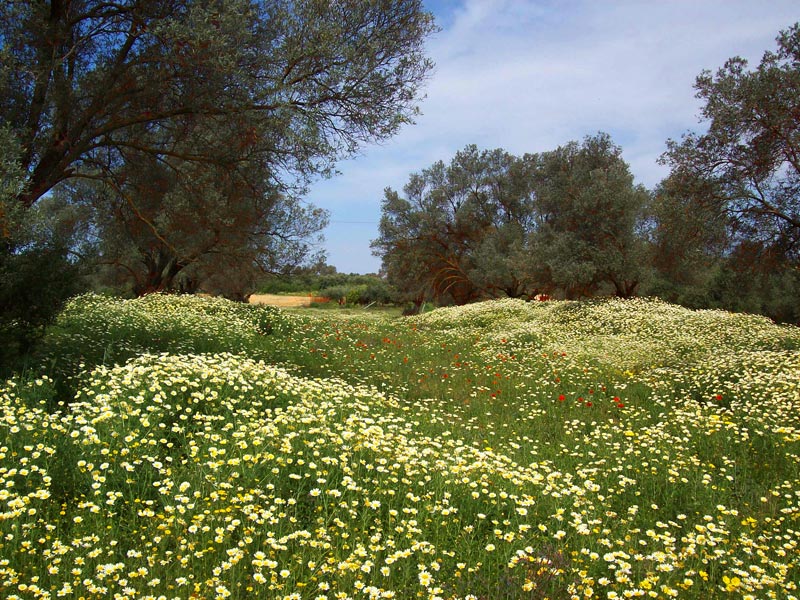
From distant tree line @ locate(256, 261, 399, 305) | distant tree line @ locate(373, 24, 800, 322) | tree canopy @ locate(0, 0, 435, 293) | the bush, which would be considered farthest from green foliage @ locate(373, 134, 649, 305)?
the bush

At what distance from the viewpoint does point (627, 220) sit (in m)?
23.8

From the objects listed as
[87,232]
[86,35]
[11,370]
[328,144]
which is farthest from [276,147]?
[87,232]

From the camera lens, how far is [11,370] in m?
7.10

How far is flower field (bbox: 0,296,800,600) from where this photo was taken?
318 centimetres

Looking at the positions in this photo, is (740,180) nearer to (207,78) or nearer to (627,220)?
(627,220)

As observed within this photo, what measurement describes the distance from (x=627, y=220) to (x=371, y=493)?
22.7 meters

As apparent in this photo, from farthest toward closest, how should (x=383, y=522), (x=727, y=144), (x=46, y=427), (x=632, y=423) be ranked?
(x=727, y=144) → (x=632, y=423) → (x=46, y=427) → (x=383, y=522)

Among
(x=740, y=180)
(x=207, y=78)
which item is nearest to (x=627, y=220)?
(x=740, y=180)

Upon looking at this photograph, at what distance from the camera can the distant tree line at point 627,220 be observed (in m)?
14.4

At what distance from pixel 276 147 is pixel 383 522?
8383mm

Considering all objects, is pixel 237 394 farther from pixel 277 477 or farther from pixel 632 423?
pixel 632 423

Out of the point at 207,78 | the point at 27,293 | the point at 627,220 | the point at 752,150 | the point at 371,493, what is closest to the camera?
the point at 371,493

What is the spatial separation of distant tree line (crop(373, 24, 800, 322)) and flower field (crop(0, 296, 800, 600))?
27.5 feet

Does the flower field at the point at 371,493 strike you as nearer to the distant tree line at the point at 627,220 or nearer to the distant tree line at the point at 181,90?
the distant tree line at the point at 181,90
